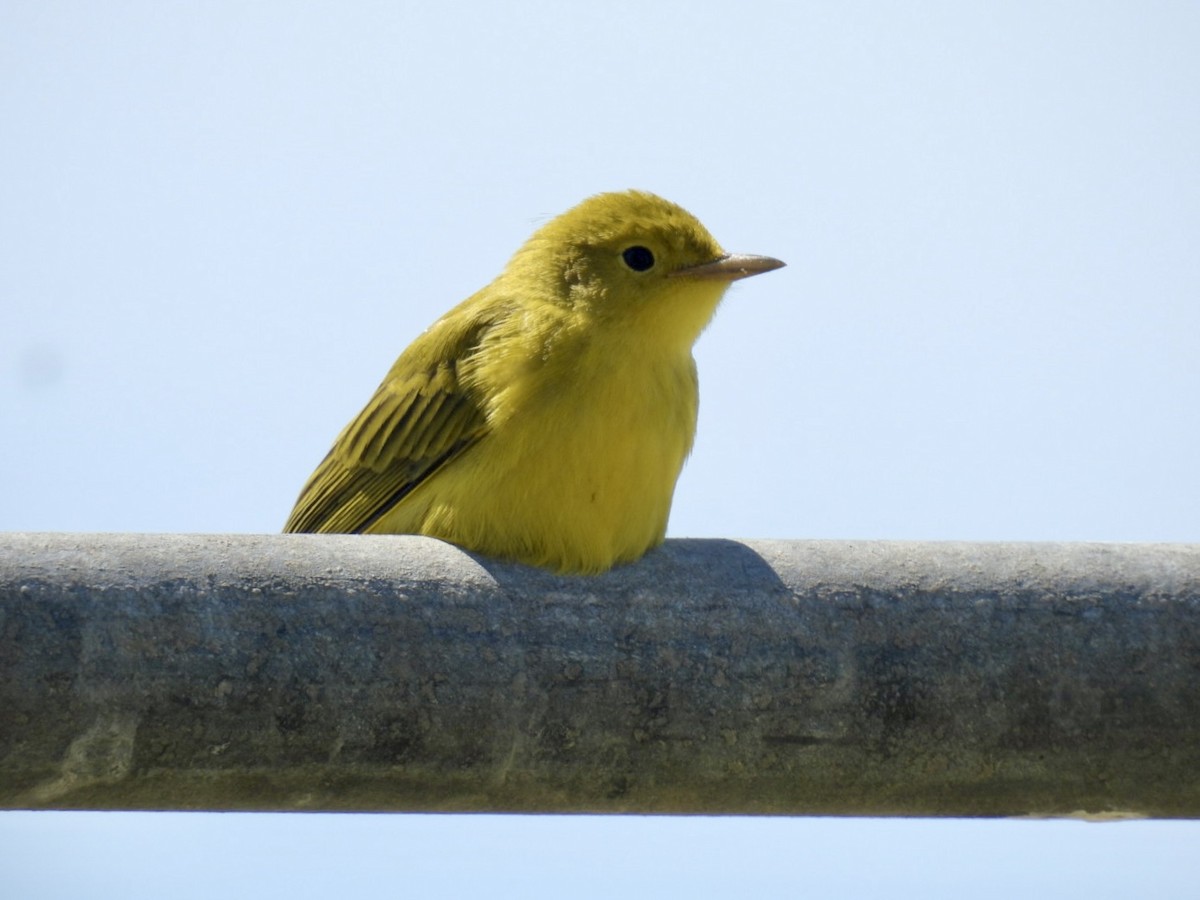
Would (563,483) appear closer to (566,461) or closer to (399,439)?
(566,461)

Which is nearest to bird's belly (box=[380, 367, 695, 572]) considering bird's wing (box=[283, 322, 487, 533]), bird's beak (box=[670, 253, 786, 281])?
bird's wing (box=[283, 322, 487, 533])

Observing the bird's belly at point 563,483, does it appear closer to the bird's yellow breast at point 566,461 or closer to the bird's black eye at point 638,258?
the bird's yellow breast at point 566,461

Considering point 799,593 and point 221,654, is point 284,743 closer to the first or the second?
point 221,654

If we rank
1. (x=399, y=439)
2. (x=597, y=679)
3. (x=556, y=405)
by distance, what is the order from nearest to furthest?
(x=597, y=679)
(x=556, y=405)
(x=399, y=439)

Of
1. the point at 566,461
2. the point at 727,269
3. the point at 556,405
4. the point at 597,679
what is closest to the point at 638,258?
the point at 727,269

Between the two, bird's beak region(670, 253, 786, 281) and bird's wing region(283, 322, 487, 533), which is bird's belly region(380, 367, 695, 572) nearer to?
bird's wing region(283, 322, 487, 533)

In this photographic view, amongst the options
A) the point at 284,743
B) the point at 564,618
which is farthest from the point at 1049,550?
the point at 284,743

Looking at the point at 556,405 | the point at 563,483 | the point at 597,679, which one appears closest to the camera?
the point at 597,679
